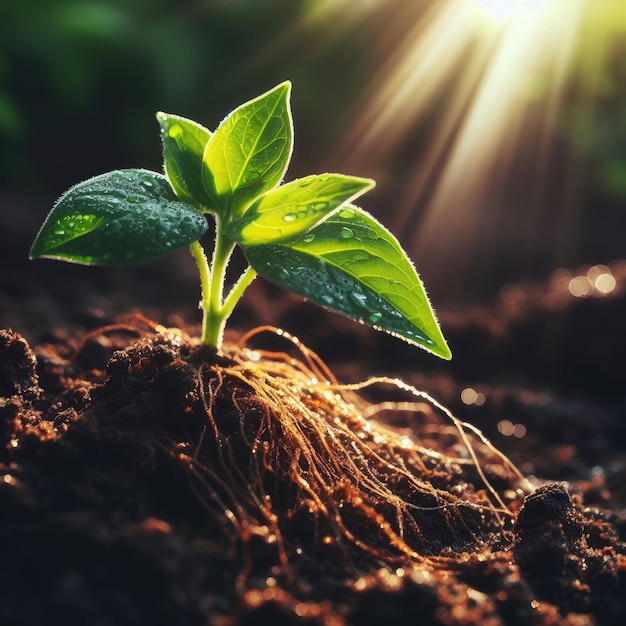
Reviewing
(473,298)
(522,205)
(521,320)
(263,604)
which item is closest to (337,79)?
(522,205)

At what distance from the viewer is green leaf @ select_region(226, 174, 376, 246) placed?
57.5 inches

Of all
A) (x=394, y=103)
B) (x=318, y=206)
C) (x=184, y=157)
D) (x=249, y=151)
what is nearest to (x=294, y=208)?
(x=318, y=206)

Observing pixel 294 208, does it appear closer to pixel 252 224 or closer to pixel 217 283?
pixel 252 224

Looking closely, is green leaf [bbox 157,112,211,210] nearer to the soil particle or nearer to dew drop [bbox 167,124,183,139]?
dew drop [bbox 167,124,183,139]

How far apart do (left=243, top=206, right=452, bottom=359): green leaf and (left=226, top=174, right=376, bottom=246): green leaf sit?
0.04 meters

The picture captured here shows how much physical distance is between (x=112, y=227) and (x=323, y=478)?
710 millimetres

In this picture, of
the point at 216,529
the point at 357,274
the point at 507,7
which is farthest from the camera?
the point at 507,7

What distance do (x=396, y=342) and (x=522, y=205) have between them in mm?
4263

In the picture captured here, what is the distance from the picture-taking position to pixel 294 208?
5.00 ft

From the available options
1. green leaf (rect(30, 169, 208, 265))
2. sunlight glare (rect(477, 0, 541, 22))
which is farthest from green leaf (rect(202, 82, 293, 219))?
sunlight glare (rect(477, 0, 541, 22))

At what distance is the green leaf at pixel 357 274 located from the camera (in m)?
1.44

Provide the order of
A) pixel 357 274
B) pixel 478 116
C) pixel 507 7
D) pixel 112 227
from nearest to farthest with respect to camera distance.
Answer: pixel 112 227
pixel 357 274
pixel 507 7
pixel 478 116

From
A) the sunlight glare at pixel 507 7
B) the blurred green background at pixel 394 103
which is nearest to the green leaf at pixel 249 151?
the blurred green background at pixel 394 103

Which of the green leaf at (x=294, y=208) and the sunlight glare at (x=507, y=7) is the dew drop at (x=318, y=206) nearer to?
the green leaf at (x=294, y=208)
